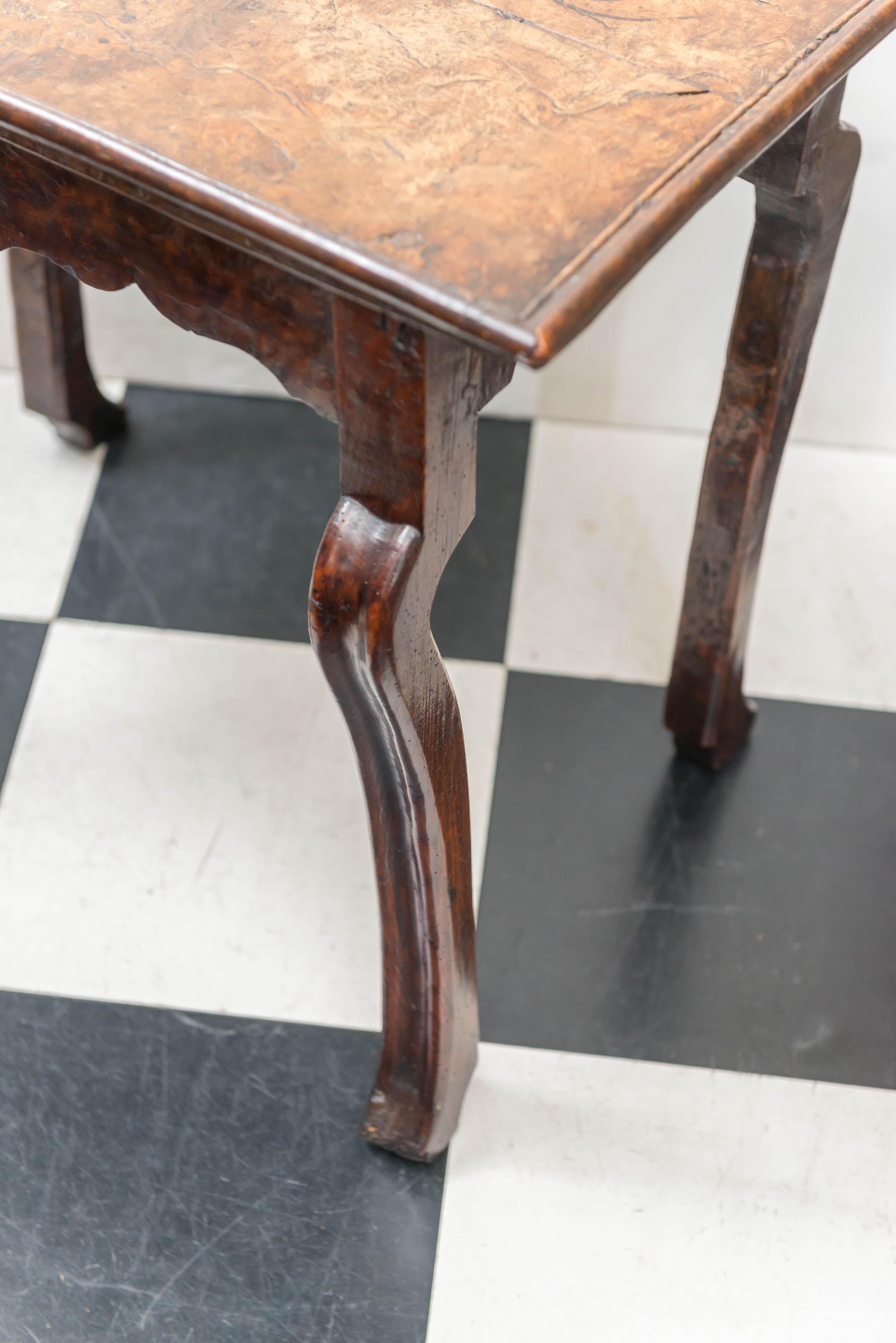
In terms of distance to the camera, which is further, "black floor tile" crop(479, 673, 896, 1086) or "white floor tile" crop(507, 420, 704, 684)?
"white floor tile" crop(507, 420, 704, 684)

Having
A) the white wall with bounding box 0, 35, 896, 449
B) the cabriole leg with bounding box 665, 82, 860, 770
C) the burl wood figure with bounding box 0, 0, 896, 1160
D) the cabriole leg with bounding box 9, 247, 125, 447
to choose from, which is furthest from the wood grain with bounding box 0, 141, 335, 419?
the white wall with bounding box 0, 35, 896, 449

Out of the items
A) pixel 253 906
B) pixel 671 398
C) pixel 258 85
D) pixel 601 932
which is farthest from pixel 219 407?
pixel 258 85

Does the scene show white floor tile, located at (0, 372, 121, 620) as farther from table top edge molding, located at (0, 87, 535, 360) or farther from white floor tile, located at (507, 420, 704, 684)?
table top edge molding, located at (0, 87, 535, 360)

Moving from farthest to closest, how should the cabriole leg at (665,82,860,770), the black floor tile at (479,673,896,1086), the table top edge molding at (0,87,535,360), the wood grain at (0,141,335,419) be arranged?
the black floor tile at (479,673,896,1086)
the cabriole leg at (665,82,860,770)
the wood grain at (0,141,335,419)
the table top edge molding at (0,87,535,360)

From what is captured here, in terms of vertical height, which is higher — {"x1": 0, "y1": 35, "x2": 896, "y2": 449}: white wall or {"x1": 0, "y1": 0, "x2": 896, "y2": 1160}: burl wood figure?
{"x1": 0, "y1": 0, "x2": 896, "y2": 1160}: burl wood figure

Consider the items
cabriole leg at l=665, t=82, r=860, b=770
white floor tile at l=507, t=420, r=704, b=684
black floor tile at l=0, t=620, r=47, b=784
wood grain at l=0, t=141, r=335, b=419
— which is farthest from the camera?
white floor tile at l=507, t=420, r=704, b=684

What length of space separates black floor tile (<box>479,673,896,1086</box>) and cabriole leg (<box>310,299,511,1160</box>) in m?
0.19

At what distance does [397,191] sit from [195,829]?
73 centimetres

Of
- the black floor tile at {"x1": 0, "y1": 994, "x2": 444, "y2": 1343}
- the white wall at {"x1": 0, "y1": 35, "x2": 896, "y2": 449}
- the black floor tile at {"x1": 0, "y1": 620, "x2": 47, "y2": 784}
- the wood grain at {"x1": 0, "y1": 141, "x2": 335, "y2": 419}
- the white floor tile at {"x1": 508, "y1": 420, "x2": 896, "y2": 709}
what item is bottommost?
the black floor tile at {"x1": 0, "y1": 994, "x2": 444, "y2": 1343}

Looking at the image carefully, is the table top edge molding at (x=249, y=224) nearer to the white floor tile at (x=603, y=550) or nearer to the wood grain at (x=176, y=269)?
the wood grain at (x=176, y=269)

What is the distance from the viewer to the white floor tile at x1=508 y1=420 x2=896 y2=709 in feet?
4.66

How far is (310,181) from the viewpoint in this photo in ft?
2.24

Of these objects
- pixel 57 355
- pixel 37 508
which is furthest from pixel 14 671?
pixel 57 355

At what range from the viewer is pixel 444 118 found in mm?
728
